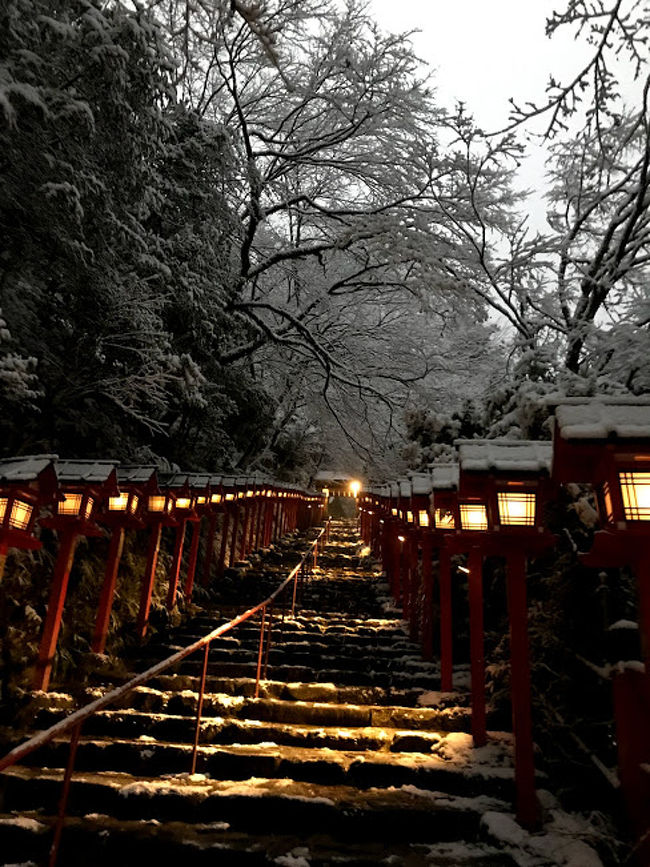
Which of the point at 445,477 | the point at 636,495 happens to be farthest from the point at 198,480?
the point at 636,495

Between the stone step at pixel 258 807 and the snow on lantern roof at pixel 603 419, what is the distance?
11.7 feet

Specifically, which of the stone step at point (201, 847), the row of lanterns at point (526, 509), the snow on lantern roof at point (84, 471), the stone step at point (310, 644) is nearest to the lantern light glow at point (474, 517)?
the row of lanterns at point (526, 509)

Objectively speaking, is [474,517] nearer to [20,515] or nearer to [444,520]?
[444,520]

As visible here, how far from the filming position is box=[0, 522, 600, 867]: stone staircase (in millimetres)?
3832

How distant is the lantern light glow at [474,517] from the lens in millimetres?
5707

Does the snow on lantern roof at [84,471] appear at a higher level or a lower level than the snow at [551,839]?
higher

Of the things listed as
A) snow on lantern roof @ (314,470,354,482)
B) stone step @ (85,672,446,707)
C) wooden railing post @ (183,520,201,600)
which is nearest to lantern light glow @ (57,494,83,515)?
stone step @ (85,672,446,707)

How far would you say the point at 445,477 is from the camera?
22.0 feet

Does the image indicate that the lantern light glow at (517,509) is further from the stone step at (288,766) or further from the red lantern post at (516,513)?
the stone step at (288,766)

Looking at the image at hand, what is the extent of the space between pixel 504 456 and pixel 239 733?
13.9ft

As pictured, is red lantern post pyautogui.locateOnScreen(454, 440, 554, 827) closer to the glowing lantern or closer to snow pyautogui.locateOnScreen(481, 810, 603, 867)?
snow pyautogui.locateOnScreen(481, 810, 603, 867)

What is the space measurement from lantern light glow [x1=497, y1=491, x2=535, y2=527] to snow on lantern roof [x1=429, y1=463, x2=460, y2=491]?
156cm

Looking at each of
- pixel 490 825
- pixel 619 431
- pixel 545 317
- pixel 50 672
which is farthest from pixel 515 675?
pixel 545 317

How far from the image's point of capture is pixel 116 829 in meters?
3.88
